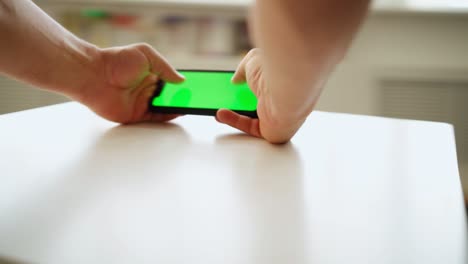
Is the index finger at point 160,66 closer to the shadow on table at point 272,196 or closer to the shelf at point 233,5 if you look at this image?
the shadow on table at point 272,196

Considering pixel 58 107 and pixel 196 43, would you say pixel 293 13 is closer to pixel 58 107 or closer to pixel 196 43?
pixel 58 107

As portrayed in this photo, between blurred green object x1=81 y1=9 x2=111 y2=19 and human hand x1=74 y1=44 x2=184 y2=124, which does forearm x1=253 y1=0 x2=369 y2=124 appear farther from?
blurred green object x1=81 y1=9 x2=111 y2=19

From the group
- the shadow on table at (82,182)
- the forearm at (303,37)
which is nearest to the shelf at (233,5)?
the shadow on table at (82,182)

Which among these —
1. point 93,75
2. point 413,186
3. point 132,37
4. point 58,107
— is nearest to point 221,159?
point 413,186

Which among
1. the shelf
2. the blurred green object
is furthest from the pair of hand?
the blurred green object

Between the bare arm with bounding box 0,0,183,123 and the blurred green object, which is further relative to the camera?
the blurred green object

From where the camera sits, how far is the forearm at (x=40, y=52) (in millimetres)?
545

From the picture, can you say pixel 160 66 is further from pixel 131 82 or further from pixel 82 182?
pixel 82 182

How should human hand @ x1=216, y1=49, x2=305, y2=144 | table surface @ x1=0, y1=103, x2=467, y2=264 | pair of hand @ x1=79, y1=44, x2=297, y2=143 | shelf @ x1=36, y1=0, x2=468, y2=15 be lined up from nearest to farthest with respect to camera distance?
table surface @ x1=0, y1=103, x2=467, y2=264, human hand @ x1=216, y1=49, x2=305, y2=144, pair of hand @ x1=79, y1=44, x2=297, y2=143, shelf @ x1=36, y1=0, x2=468, y2=15

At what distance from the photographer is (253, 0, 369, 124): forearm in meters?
0.30

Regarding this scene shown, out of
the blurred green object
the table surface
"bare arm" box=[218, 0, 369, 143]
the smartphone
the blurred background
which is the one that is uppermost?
the blurred green object

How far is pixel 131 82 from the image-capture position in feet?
2.27

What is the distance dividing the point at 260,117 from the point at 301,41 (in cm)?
24

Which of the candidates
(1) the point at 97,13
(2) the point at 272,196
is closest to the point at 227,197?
(2) the point at 272,196
